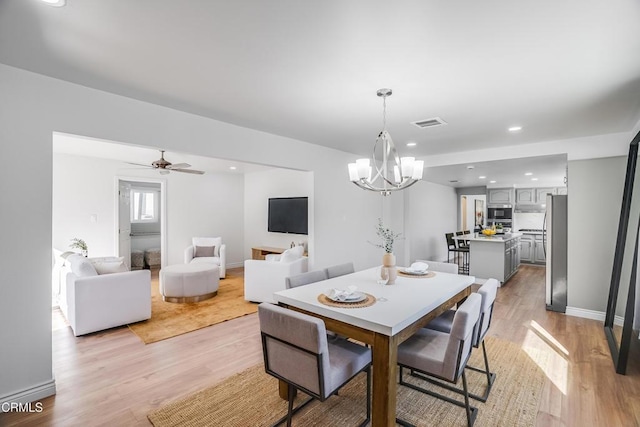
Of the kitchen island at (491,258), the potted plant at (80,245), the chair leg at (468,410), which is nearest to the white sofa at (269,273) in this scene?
the chair leg at (468,410)

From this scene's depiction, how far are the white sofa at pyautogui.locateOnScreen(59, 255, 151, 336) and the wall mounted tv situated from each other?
10.6 ft

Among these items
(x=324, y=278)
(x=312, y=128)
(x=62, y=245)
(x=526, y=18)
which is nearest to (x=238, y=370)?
(x=324, y=278)

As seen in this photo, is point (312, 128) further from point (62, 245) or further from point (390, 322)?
point (62, 245)

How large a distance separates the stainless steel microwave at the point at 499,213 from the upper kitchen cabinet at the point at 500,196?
0.68 feet

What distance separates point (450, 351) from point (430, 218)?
267 inches

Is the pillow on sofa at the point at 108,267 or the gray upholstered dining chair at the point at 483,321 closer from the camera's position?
the gray upholstered dining chair at the point at 483,321

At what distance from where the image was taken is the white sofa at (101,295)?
3.36 metres

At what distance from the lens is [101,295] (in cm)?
347

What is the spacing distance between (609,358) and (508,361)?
1.02m

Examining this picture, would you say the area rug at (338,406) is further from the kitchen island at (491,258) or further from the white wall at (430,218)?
the white wall at (430,218)

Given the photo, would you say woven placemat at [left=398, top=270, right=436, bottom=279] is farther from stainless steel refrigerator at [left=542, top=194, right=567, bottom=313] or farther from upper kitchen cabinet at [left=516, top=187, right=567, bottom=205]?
upper kitchen cabinet at [left=516, top=187, right=567, bottom=205]

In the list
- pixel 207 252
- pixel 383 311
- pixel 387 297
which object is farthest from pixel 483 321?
pixel 207 252

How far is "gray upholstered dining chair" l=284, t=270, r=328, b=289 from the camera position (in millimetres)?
2658

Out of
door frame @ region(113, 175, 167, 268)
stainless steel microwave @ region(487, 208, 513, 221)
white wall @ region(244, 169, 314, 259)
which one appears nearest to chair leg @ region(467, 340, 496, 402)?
white wall @ region(244, 169, 314, 259)
